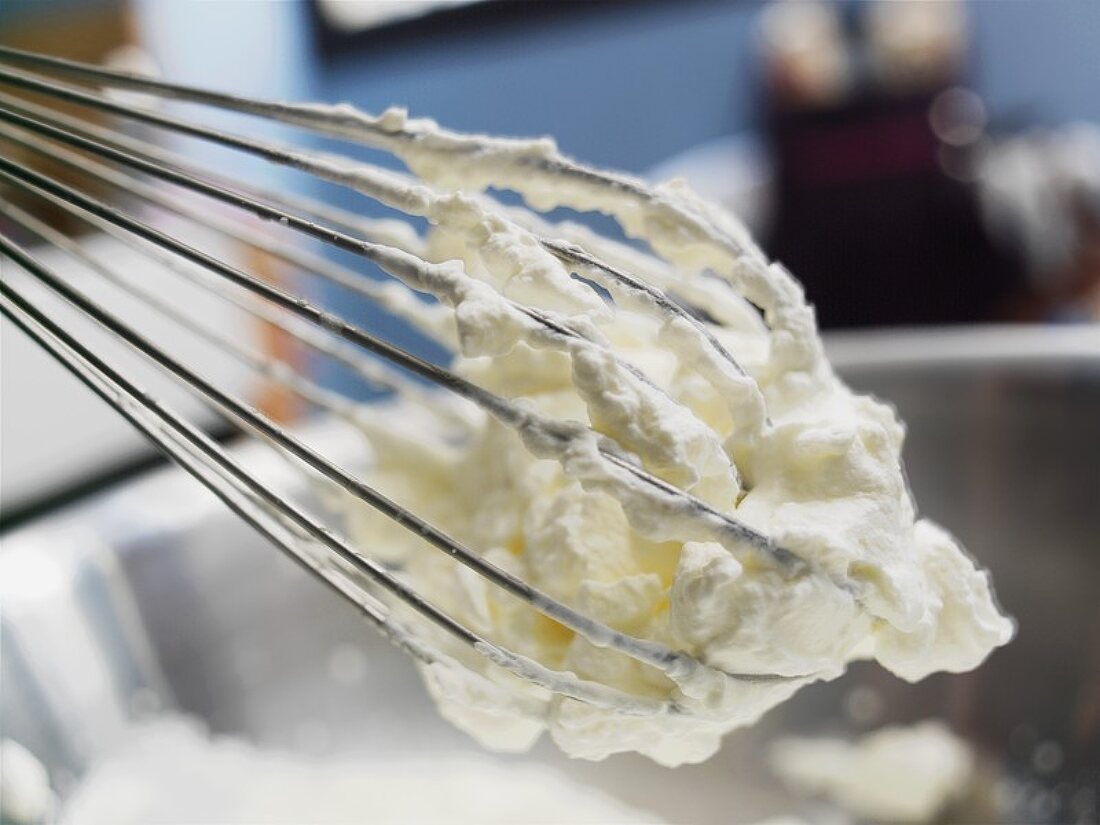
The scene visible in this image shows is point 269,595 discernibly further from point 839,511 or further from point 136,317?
point 136,317

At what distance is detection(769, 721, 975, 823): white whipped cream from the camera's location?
508 mm

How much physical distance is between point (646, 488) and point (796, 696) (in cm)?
33

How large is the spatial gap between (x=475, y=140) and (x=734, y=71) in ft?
4.63

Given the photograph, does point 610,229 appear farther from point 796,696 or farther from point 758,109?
point 796,696

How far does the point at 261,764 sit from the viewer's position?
19.4 inches

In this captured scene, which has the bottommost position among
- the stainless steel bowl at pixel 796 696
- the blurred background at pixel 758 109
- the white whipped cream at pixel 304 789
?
the white whipped cream at pixel 304 789

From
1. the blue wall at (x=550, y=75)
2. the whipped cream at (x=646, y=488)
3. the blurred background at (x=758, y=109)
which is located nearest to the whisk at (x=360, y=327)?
the whipped cream at (x=646, y=488)

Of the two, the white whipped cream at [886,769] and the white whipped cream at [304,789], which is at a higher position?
the white whipped cream at [886,769]

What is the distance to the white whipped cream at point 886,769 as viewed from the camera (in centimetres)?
51

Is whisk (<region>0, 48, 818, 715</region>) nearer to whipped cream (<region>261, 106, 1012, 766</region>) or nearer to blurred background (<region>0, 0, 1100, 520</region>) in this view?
whipped cream (<region>261, 106, 1012, 766</region>)

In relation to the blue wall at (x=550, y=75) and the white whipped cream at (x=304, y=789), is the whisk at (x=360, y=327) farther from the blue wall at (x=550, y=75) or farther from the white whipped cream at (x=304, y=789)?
the blue wall at (x=550, y=75)

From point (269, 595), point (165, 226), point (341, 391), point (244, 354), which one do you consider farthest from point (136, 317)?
point (244, 354)

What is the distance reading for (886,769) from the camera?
52cm

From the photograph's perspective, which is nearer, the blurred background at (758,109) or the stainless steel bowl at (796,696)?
the stainless steel bowl at (796,696)
